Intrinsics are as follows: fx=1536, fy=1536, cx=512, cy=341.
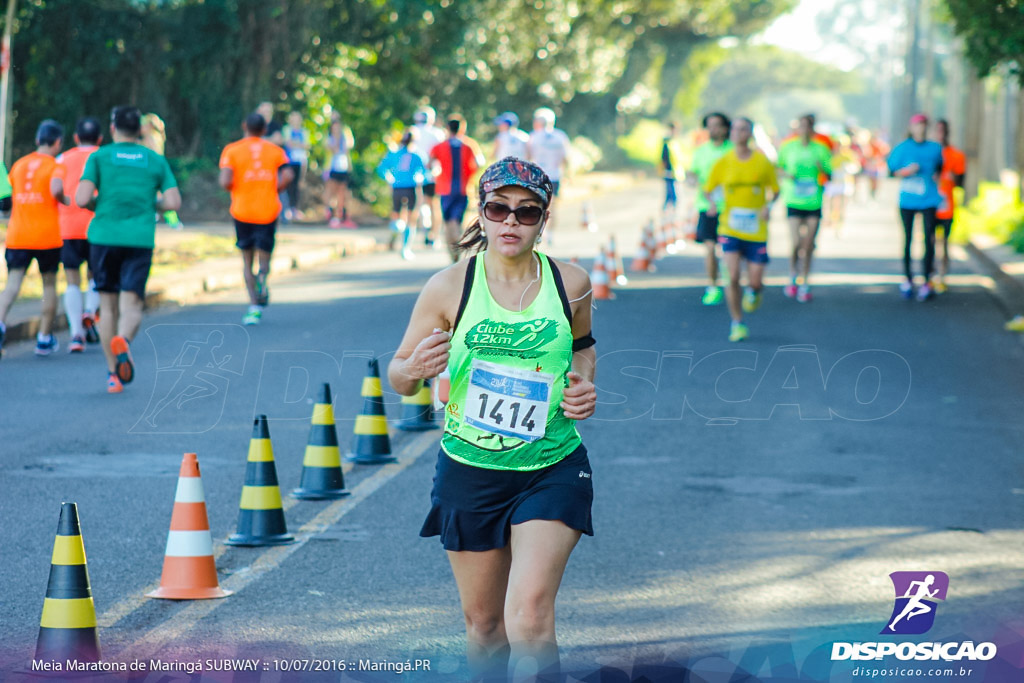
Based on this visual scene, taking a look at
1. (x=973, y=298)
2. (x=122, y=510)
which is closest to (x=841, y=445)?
(x=122, y=510)

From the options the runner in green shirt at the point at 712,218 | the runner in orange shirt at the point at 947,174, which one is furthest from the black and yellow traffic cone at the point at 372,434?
the runner in orange shirt at the point at 947,174

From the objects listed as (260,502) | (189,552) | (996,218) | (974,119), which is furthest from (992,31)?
(974,119)

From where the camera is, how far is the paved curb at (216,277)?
14.1 metres

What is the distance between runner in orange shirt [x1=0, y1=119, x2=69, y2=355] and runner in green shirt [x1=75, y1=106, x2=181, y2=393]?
93 centimetres

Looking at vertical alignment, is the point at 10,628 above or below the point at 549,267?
below

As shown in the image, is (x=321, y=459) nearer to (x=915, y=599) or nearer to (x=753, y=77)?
(x=915, y=599)

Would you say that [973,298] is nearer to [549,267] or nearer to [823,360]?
[823,360]

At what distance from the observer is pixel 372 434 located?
29.3 feet

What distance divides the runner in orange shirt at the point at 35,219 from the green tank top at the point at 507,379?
8.35 meters

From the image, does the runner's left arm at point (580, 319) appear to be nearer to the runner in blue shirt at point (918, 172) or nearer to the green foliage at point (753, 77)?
the runner in blue shirt at point (918, 172)

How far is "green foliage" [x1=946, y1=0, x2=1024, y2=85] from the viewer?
16.0m

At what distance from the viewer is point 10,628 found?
18.3ft

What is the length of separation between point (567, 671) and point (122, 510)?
10.4 ft

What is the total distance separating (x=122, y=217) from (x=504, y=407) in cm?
753
